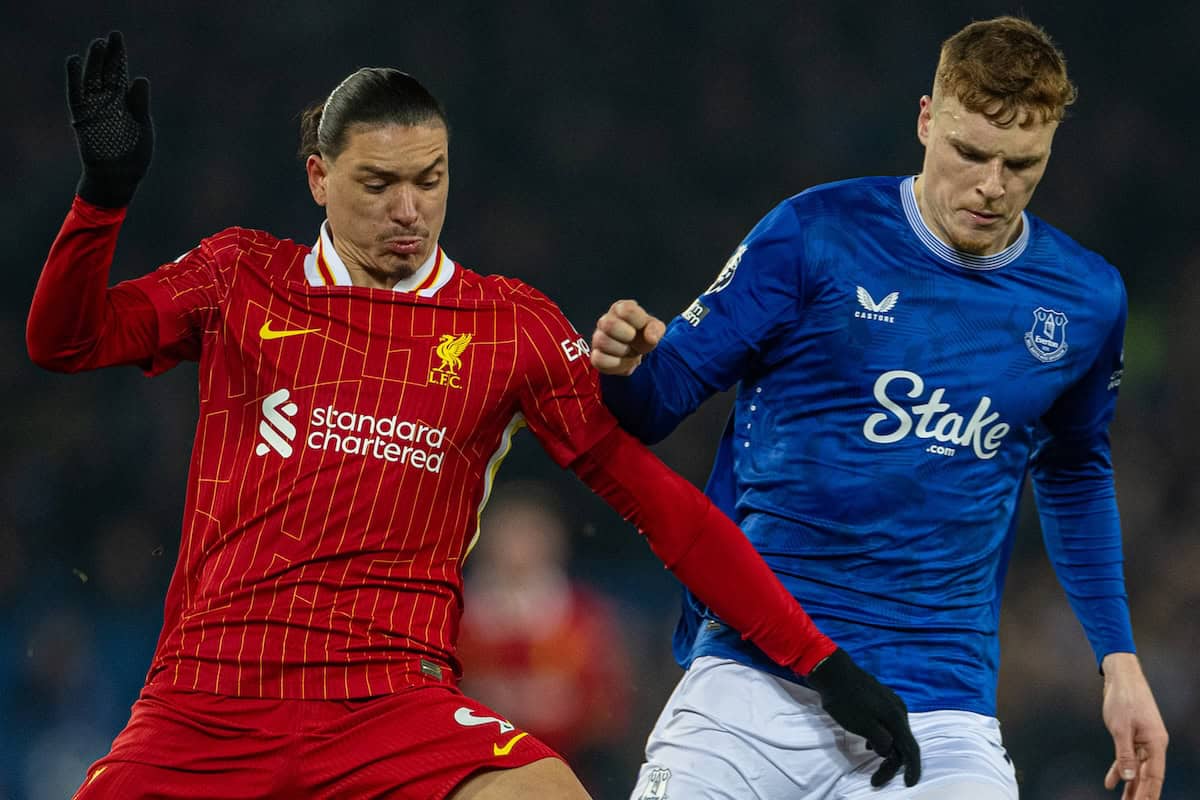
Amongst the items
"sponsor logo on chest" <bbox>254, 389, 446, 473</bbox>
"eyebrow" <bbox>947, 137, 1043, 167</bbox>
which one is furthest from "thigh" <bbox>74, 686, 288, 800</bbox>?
"eyebrow" <bbox>947, 137, 1043, 167</bbox>

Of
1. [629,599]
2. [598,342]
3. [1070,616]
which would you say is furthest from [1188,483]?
[598,342]

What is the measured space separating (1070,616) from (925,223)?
14.4 feet

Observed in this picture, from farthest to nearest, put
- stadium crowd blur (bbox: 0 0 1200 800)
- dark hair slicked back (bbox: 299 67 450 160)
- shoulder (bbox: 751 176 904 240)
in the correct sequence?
stadium crowd blur (bbox: 0 0 1200 800) < shoulder (bbox: 751 176 904 240) < dark hair slicked back (bbox: 299 67 450 160)

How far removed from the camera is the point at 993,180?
3137mm

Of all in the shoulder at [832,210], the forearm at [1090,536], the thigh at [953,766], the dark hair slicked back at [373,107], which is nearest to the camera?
the thigh at [953,766]

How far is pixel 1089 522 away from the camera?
351cm

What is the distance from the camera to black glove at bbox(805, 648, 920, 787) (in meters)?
2.96

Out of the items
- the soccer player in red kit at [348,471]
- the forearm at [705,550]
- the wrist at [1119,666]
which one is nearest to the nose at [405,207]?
the soccer player in red kit at [348,471]

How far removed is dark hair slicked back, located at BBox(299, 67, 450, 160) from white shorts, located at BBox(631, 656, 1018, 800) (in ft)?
4.25

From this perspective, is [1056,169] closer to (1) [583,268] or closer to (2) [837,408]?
(1) [583,268]

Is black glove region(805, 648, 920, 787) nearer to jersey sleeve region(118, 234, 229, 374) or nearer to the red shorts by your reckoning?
the red shorts

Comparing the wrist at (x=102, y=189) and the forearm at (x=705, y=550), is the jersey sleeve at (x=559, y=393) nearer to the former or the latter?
the forearm at (x=705, y=550)

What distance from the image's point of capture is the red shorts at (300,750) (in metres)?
2.72

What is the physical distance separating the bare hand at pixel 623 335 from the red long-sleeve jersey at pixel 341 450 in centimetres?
27
